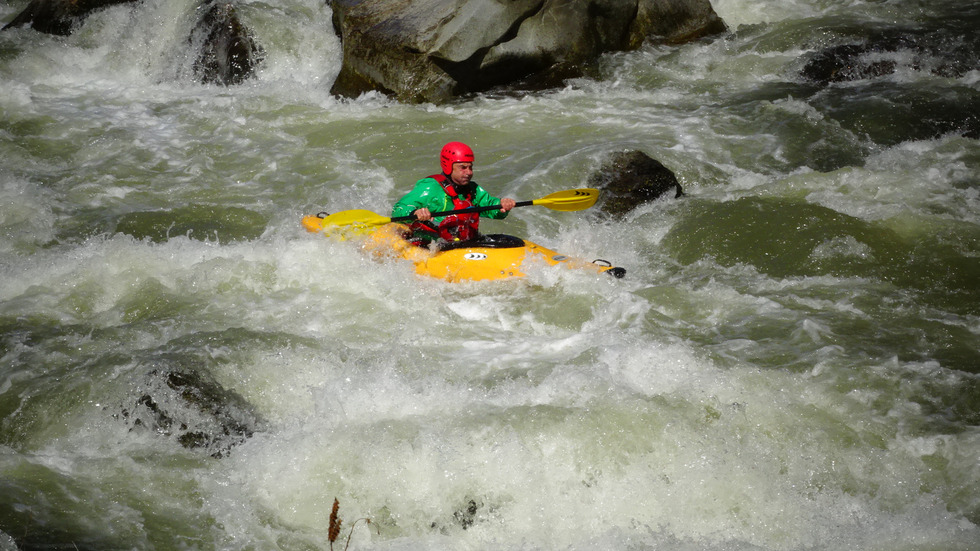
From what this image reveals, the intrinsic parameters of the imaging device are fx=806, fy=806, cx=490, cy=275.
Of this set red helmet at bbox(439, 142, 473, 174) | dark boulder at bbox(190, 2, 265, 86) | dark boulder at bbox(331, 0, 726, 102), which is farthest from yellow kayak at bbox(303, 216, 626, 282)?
dark boulder at bbox(190, 2, 265, 86)

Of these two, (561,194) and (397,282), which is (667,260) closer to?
(561,194)

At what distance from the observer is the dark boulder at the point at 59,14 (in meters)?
10.9

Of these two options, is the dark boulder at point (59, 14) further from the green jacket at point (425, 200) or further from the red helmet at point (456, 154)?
the red helmet at point (456, 154)

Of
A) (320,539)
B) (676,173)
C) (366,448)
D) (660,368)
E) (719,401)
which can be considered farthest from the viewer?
(676,173)

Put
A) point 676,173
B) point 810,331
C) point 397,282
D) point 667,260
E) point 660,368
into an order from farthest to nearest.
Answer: point 676,173 < point 667,260 < point 397,282 < point 810,331 < point 660,368

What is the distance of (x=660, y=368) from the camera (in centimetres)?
425

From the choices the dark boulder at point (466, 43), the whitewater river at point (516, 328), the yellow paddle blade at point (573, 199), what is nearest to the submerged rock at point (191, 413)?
the whitewater river at point (516, 328)

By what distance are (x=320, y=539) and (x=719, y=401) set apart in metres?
2.00

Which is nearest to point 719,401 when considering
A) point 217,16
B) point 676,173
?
point 676,173

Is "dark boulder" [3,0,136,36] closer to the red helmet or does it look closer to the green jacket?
the green jacket

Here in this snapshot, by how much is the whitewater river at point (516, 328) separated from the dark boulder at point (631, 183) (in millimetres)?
178

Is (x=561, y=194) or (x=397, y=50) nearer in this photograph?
(x=561, y=194)

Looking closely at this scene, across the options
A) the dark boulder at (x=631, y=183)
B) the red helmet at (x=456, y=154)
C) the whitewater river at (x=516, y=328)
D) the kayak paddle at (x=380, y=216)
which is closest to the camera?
the whitewater river at (x=516, y=328)

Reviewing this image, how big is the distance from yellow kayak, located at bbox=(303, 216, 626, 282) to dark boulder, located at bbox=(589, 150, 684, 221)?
3.78 ft
